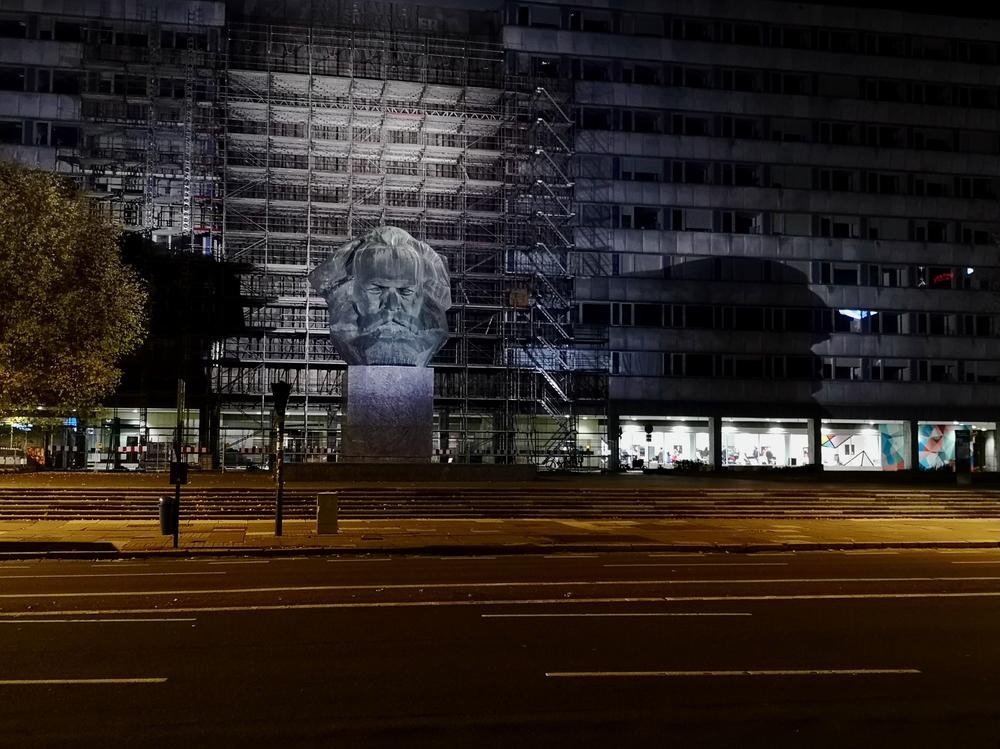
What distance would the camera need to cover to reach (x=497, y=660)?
9.52 metres

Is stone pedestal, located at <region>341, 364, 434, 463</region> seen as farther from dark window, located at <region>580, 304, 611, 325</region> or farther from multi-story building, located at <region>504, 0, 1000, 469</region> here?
multi-story building, located at <region>504, 0, 1000, 469</region>

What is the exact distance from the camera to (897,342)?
61.2m

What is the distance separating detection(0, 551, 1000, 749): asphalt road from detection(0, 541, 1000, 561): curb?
343cm

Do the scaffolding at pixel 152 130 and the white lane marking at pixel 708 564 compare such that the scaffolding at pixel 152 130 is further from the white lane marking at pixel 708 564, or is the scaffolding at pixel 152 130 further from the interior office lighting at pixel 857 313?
the white lane marking at pixel 708 564

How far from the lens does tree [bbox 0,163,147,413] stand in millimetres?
32469

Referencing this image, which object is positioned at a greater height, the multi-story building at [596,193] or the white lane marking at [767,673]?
the multi-story building at [596,193]

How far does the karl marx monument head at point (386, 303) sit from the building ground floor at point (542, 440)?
9.43 metres

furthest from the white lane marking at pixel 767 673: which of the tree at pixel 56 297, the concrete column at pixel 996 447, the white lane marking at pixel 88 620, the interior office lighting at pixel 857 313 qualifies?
the concrete column at pixel 996 447

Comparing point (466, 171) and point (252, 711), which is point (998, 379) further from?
point (252, 711)

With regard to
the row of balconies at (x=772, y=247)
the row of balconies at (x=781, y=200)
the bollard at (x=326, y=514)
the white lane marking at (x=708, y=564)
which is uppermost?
the row of balconies at (x=781, y=200)

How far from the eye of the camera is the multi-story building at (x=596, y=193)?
50906 mm

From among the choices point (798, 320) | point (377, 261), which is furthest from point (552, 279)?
point (377, 261)

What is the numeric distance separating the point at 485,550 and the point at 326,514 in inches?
171

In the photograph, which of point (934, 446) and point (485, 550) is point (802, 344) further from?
point (485, 550)
